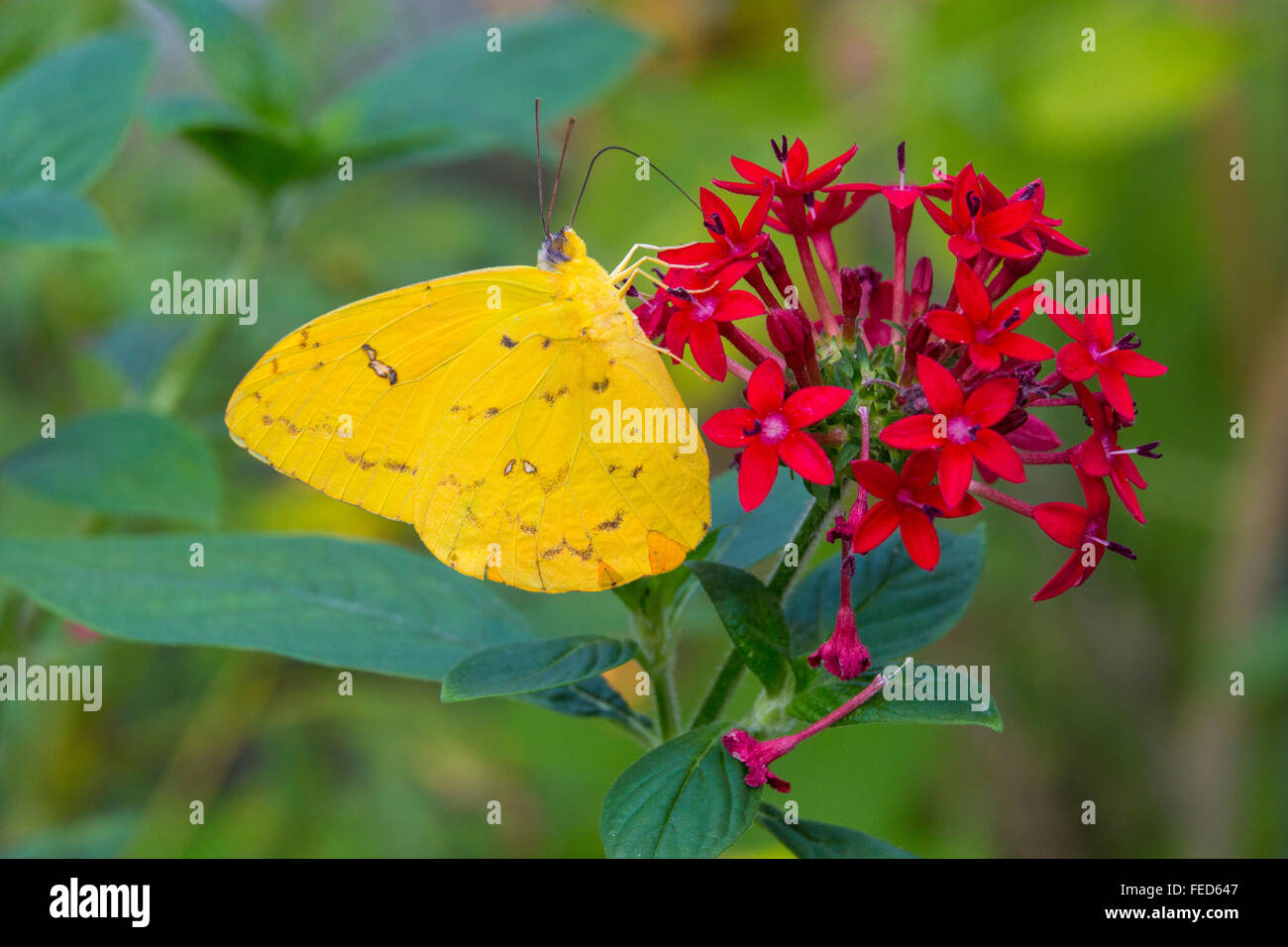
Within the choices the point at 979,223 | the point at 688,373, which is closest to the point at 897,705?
the point at 979,223

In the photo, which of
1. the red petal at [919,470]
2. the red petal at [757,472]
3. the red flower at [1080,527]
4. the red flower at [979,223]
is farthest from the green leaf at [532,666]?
the red flower at [979,223]

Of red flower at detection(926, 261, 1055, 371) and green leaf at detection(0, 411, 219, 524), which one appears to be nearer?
red flower at detection(926, 261, 1055, 371)

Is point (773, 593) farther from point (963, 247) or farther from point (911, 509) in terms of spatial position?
point (963, 247)

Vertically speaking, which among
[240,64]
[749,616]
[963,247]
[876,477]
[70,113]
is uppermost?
[240,64]

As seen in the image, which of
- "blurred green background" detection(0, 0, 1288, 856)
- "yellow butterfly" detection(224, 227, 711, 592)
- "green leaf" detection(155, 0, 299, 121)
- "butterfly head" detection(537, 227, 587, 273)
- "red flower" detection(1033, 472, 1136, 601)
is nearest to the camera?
"red flower" detection(1033, 472, 1136, 601)

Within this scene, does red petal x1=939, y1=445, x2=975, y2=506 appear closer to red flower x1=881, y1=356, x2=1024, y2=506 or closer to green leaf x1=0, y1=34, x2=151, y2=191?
red flower x1=881, y1=356, x2=1024, y2=506

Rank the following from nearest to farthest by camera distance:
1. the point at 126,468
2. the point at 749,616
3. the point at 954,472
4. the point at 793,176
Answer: the point at 954,472
the point at 749,616
the point at 793,176
the point at 126,468

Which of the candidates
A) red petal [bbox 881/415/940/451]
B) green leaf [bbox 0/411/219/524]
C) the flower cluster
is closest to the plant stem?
the flower cluster

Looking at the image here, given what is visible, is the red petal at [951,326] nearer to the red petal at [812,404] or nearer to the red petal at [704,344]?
the red petal at [812,404]
